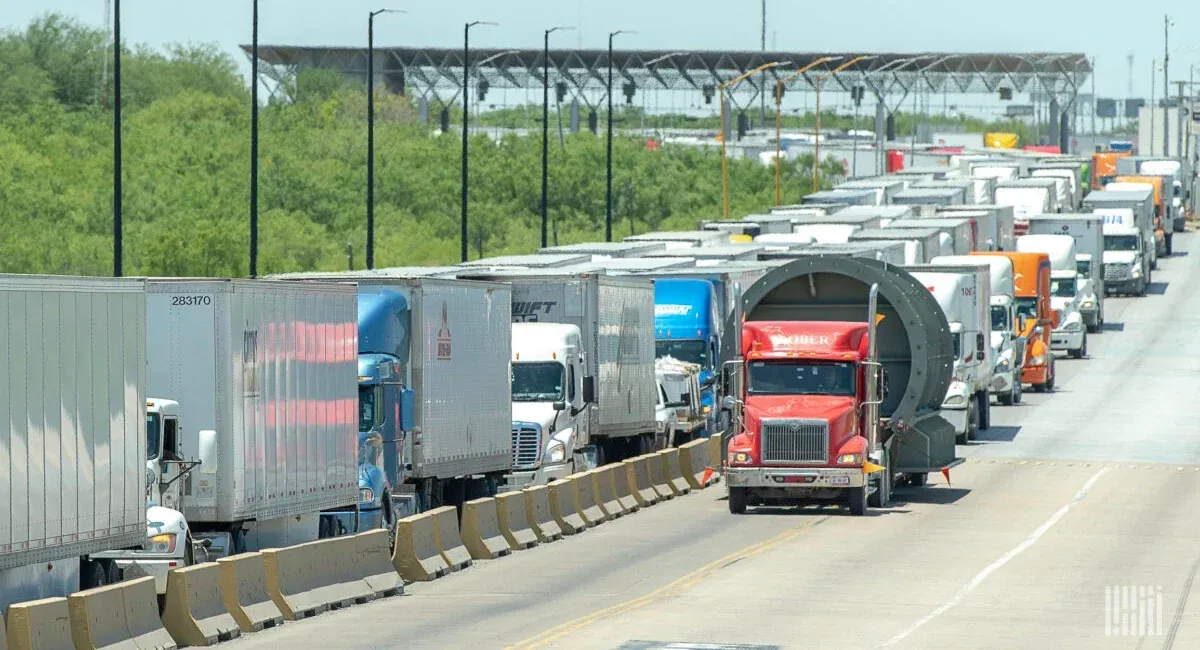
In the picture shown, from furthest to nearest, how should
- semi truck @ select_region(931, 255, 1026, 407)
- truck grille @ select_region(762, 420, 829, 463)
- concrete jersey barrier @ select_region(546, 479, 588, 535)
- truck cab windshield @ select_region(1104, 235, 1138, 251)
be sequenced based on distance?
truck cab windshield @ select_region(1104, 235, 1138, 251) → semi truck @ select_region(931, 255, 1026, 407) → truck grille @ select_region(762, 420, 829, 463) → concrete jersey barrier @ select_region(546, 479, 588, 535)

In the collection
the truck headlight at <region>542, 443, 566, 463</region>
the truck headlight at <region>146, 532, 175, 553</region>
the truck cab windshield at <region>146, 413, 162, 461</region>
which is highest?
the truck cab windshield at <region>146, 413, 162, 461</region>

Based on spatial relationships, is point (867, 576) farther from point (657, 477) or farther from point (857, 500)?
point (657, 477)

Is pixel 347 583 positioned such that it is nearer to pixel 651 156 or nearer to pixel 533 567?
pixel 533 567

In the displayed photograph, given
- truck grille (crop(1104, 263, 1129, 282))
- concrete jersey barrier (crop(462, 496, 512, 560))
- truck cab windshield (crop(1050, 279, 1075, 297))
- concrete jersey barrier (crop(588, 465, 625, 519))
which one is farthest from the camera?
truck grille (crop(1104, 263, 1129, 282))

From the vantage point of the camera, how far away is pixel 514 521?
32594 millimetres

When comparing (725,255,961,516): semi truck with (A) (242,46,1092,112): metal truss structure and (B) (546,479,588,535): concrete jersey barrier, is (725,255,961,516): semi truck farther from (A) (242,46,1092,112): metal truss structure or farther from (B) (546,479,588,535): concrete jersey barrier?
(A) (242,46,1092,112): metal truss structure

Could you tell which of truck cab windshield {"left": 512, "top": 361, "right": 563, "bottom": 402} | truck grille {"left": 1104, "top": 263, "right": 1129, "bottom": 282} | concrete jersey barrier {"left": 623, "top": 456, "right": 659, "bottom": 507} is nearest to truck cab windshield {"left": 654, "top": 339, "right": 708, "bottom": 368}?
concrete jersey barrier {"left": 623, "top": 456, "right": 659, "bottom": 507}

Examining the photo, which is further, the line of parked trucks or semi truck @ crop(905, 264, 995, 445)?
semi truck @ crop(905, 264, 995, 445)

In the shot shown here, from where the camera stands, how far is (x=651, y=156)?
151125mm

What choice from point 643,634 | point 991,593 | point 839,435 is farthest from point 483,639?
point 839,435

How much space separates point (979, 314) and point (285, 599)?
29.7 metres

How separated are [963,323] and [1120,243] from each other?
4927cm

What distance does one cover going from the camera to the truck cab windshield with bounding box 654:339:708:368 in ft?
159

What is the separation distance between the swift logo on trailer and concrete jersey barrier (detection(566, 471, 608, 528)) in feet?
13.1
